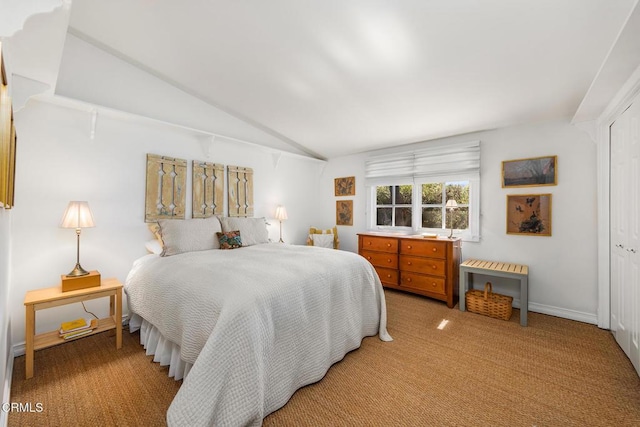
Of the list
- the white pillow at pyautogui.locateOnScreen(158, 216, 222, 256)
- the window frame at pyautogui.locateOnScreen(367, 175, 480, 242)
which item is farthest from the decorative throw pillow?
the white pillow at pyautogui.locateOnScreen(158, 216, 222, 256)

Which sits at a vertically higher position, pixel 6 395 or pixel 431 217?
pixel 431 217

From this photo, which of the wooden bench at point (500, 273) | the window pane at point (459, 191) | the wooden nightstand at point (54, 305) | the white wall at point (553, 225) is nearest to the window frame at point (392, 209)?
the window pane at point (459, 191)

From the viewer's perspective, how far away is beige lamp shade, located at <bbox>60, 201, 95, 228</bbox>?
214cm

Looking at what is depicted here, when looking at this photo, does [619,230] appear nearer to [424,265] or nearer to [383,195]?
[424,265]

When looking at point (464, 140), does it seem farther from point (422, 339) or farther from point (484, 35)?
point (422, 339)

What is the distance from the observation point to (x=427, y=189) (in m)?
3.86

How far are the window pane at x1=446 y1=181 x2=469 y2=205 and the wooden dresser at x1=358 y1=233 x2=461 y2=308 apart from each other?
1.86ft

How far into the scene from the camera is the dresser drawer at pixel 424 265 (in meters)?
3.21

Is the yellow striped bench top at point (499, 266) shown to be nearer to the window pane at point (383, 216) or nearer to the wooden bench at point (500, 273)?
the wooden bench at point (500, 273)

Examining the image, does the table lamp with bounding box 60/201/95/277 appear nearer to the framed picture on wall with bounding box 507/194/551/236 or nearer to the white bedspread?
the white bedspread

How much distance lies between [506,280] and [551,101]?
1.95m

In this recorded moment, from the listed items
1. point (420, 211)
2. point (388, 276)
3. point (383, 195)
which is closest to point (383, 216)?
point (383, 195)

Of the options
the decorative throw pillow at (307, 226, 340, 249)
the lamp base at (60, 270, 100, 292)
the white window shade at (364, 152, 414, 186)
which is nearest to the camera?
the lamp base at (60, 270, 100, 292)

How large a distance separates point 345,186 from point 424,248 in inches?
72.1
